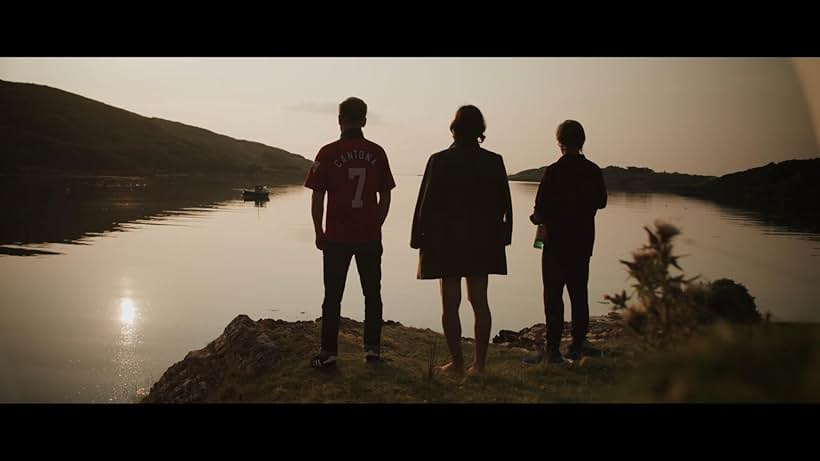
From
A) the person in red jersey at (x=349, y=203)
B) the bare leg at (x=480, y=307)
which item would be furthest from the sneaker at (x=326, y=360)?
the bare leg at (x=480, y=307)

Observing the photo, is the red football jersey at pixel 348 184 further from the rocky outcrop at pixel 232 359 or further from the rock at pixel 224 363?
the rock at pixel 224 363

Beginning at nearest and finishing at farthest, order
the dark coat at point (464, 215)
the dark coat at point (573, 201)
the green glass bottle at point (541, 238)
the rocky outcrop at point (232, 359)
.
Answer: the dark coat at point (464, 215) < the dark coat at point (573, 201) < the green glass bottle at point (541, 238) < the rocky outcrop at point (232, 359)

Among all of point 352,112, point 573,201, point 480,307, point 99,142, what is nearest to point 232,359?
point 480,307

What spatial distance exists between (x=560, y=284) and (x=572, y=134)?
1637 millimetres

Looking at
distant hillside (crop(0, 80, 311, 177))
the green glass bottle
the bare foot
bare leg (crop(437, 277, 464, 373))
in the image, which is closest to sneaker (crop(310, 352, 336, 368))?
the bare foot

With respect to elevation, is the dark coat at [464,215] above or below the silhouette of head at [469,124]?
below

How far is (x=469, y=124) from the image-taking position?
18.5ft

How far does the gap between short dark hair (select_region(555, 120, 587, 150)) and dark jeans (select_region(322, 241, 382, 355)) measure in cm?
230

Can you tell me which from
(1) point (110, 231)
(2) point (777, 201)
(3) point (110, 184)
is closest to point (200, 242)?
(1) point (110, 231)

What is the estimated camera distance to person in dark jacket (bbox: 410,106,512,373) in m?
5.58

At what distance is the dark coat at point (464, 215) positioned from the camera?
557cm
